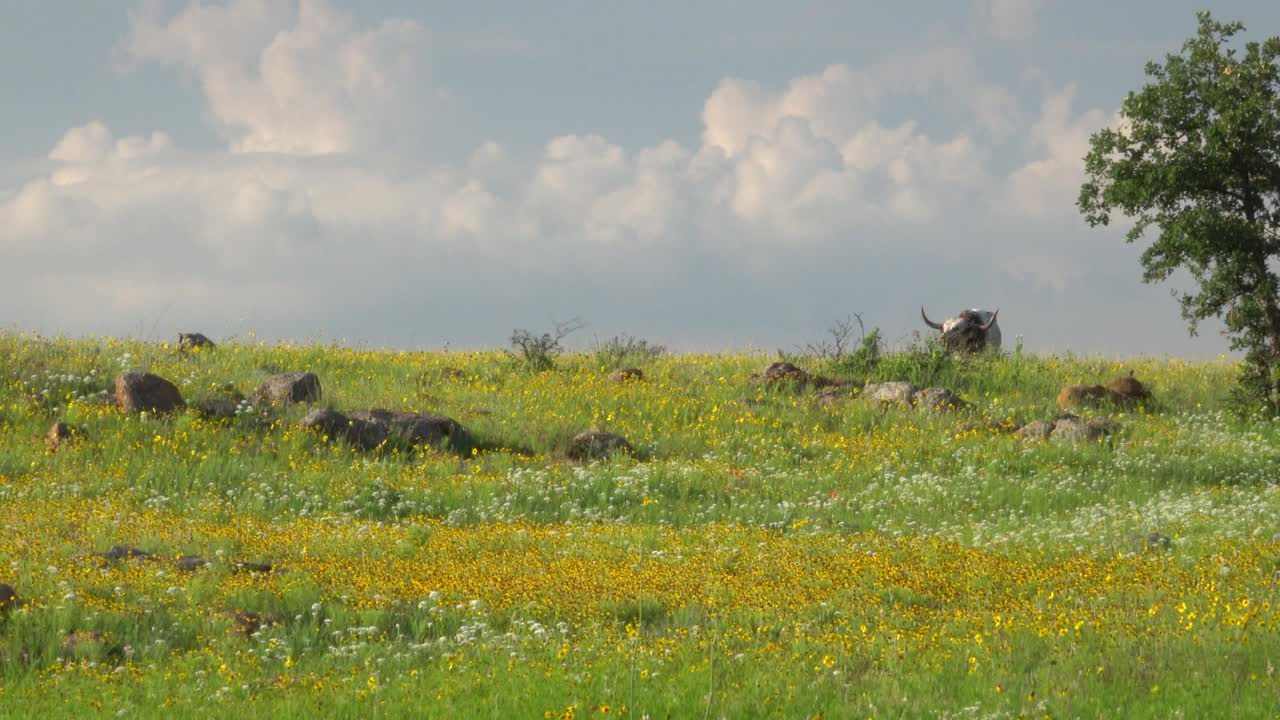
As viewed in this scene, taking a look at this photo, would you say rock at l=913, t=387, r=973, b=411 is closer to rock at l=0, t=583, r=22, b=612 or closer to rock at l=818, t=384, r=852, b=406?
rock at l=818, t=384, r=852, b=406

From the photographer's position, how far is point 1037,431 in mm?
22703

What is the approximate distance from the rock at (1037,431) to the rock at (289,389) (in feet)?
47.2

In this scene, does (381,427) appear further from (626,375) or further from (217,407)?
(626,375)

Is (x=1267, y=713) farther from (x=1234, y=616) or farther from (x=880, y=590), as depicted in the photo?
(x=880, y=590)

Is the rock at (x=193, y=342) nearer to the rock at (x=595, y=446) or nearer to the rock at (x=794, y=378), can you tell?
the rock at (x=595, y=446)

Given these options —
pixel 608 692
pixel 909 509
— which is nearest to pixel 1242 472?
pixel 909 509

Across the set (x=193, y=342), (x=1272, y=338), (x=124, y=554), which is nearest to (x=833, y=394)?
(x=1272, y=338)

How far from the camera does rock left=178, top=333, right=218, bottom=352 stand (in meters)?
27.5

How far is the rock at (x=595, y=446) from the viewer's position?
817 inches

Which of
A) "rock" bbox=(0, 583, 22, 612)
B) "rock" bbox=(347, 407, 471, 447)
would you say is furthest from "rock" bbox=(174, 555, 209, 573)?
"rock" bbox=(347, 407, 471, 447)

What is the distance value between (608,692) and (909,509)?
10949 millimetres

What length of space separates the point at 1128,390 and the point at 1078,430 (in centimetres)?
592

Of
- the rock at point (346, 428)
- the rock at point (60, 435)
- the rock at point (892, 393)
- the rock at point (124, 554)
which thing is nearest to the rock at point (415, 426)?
the rock at point (346, 428)

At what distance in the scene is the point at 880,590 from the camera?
11.2 m
